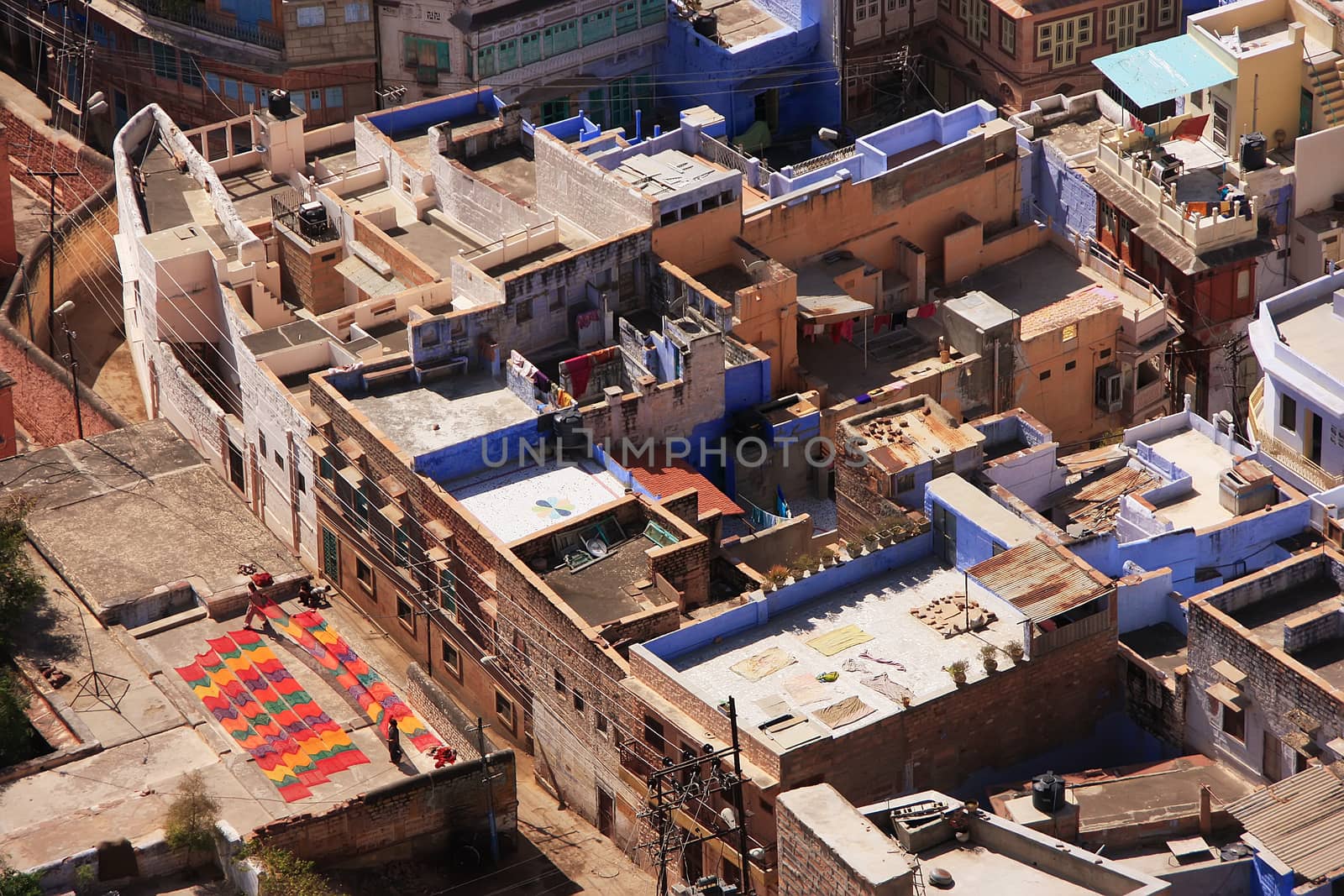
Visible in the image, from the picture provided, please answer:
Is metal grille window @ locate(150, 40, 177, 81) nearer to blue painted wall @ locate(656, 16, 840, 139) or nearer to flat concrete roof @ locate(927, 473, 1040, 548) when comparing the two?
blue painted wall @ locate(656, 16, 840, 139)

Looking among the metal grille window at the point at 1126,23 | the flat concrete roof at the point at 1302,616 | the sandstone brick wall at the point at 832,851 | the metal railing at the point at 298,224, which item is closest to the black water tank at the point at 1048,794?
the flat concrete roof at the point at 1302,616

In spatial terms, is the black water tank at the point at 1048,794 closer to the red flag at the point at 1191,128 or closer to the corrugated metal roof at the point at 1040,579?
the corrugated metal roof at the point at 1040,579

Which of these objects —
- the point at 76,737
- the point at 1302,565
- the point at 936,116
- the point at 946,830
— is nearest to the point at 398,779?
the point at 76,737

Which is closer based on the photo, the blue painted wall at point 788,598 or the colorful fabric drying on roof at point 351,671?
the blue painted wall at point 788,598

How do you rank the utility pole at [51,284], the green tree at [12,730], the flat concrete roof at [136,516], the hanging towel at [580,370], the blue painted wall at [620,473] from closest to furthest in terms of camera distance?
the green tree at [12,730], the blue painted wall at [620,473], the flat concrete roof at [136,516], the hanging towel at [580,370], the utility pole at [51,284]

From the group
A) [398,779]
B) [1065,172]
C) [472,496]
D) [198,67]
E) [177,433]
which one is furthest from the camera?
[198,67]

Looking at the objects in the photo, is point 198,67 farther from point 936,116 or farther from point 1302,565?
point 1302,565

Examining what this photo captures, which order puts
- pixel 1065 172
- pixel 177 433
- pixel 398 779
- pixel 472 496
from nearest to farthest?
pixel 398 779
pixel 472 496
pixel 177 433
pixel 1065 172
